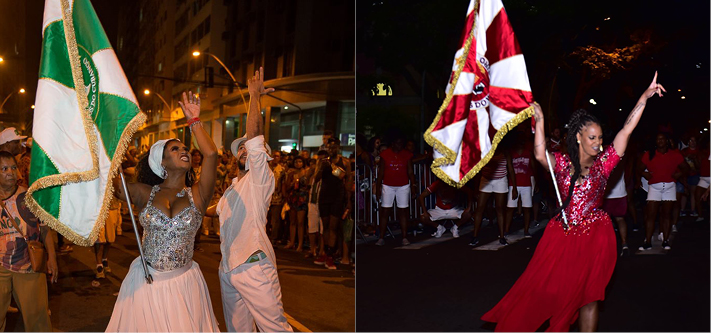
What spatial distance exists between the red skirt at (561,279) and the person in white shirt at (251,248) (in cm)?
188

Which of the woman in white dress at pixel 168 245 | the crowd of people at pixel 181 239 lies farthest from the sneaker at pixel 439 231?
the woman in white dress at pixel 168 245

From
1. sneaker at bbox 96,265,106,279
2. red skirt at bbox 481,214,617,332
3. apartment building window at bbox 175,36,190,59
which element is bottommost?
sneaker at bbox 96,265,106,279

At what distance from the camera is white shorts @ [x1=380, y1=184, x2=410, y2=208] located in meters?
12.1

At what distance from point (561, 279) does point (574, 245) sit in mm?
294

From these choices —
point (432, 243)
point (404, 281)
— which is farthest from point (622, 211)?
point (404, 281)

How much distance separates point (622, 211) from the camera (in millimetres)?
10531

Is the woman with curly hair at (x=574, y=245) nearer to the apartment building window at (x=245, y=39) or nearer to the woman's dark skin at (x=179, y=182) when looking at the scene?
the woman's dark skin at (x=179, y=182)

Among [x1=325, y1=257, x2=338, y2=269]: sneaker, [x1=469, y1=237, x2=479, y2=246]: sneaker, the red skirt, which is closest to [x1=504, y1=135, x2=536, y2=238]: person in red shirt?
[x1=469, y1=237, x2=479, y2=246]: sneaker

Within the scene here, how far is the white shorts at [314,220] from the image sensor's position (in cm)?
1216

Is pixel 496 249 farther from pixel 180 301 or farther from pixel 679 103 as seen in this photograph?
pixel 679 103

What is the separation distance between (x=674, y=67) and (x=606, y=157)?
22048 millimetres

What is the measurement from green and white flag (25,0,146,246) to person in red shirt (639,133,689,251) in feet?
29.3

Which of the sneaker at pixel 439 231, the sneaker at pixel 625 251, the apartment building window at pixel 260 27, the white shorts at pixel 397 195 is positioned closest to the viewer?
the sneaker at pixel 625 251

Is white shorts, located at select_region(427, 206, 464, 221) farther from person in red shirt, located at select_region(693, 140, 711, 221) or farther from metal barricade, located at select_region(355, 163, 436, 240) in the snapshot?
person in red shirt, located at select_region(693, 140, 711, 221)
